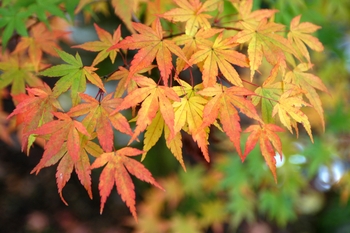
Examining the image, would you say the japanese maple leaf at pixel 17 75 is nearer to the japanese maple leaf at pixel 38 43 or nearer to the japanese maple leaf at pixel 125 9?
the japanese maple leaf at pixel 38 43

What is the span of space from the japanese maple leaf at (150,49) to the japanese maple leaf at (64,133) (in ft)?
0.57

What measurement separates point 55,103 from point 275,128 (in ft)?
1.76

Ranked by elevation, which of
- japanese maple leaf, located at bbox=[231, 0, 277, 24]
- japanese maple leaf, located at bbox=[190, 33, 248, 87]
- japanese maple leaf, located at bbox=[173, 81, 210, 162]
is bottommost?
japanese maple leaf, located at bbox=[173, 81, 210, 162]

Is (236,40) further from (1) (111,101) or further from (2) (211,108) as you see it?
(1) (111,101)

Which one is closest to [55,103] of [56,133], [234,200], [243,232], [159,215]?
[56,133]

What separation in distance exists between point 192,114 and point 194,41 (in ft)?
0.67

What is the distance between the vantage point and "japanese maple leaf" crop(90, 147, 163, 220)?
34.4 inches

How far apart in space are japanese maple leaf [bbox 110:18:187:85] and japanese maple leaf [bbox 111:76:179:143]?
0.13 ft

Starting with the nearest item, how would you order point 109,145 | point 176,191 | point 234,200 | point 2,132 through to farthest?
point 109,145
point 2,132
point 234,200
point 176,191

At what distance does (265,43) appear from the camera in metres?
0.99

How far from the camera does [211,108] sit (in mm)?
851

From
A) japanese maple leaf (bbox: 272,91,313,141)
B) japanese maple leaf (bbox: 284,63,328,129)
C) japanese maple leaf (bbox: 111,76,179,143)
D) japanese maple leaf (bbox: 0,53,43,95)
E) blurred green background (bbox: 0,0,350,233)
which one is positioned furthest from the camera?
blurred green background (bbox: 0,0,350,233)

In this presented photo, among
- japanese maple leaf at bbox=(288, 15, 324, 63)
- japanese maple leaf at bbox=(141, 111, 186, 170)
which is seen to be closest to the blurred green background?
japanese maple leaf at bbox=(288, 15, 324, 63)

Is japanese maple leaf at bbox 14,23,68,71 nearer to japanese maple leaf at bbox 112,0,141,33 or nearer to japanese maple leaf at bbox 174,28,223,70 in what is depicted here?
japanese maple leaf at bbox 112,0,141,33
